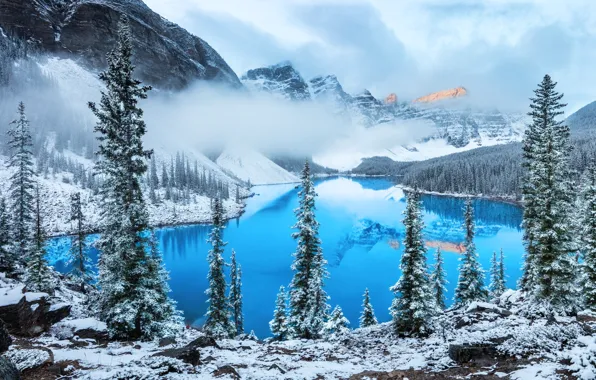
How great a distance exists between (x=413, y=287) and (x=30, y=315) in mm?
19978

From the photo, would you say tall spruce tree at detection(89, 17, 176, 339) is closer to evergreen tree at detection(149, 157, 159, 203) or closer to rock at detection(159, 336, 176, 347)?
rock at detection(159, 336, 176, 347)

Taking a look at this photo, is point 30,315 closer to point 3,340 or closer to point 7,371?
point 3,340

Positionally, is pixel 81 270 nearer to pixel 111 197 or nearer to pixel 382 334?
pixel 111 197

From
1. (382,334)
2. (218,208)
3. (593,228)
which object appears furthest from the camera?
(218,208)

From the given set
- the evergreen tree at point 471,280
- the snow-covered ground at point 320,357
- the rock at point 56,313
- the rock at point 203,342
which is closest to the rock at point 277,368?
the snow-covered ground at point 320,357

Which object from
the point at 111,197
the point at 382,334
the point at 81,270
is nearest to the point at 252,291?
the point at 81,270

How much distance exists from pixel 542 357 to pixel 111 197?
62.1ft

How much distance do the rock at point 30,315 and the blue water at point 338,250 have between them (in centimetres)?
3030

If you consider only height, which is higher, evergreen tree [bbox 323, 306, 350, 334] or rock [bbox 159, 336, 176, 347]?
rock [bbox 159, 336, 176, 347]

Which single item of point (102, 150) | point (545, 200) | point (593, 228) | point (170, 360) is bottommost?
point (170, 360)

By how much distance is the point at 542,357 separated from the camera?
1042 cm

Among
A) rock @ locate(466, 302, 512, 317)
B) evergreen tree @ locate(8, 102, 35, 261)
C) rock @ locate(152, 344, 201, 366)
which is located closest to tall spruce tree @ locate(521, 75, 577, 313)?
rock @ locate(466, 302, 512, 317)

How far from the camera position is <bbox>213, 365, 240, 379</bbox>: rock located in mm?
10409

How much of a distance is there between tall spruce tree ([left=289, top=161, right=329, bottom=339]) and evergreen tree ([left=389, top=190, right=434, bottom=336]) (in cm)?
716
